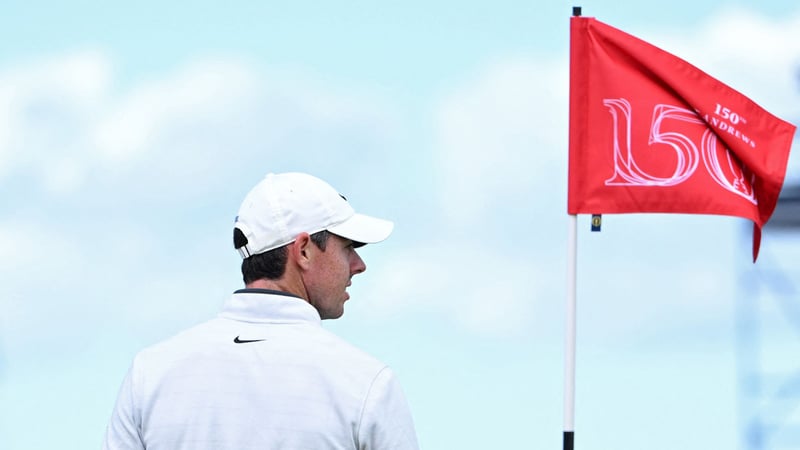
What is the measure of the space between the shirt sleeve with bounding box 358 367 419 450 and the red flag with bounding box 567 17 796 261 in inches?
135

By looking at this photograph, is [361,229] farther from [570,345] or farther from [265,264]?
[570,345]

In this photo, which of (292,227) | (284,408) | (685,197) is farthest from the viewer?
(685,197)

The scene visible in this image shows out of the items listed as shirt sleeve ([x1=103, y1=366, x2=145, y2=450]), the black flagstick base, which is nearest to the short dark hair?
shirt sleeve ([x1=103, y1=366, x2=145, y2=450])

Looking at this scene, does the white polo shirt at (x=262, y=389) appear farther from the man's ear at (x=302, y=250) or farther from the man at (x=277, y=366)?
the man's ear at (x=302, y=250)

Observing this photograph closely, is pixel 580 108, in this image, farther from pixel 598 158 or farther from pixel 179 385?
pixel 179 385

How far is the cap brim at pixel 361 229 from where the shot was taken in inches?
125

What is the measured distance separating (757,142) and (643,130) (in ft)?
1.93

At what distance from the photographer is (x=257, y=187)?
3270 millimetres

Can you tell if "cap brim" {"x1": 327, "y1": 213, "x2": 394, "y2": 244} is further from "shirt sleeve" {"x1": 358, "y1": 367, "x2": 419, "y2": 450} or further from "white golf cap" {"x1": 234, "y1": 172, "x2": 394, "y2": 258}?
"shirt sleeve" {"x1": 358, "y1": 367, "x2": 419, "y2": 450}

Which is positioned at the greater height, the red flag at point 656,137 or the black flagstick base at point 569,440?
the red flag at point 656,137

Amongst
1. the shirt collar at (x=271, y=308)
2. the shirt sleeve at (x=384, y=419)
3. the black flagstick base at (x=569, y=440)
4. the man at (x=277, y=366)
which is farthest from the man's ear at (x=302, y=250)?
the black flagstick base at (x=569, y=440)

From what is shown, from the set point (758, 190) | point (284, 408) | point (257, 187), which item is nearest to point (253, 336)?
point (284, 408)

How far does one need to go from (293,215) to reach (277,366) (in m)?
0.37

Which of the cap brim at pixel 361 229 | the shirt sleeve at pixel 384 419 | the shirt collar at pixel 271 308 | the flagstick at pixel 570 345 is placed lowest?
the flagstick at pixel 570 345
